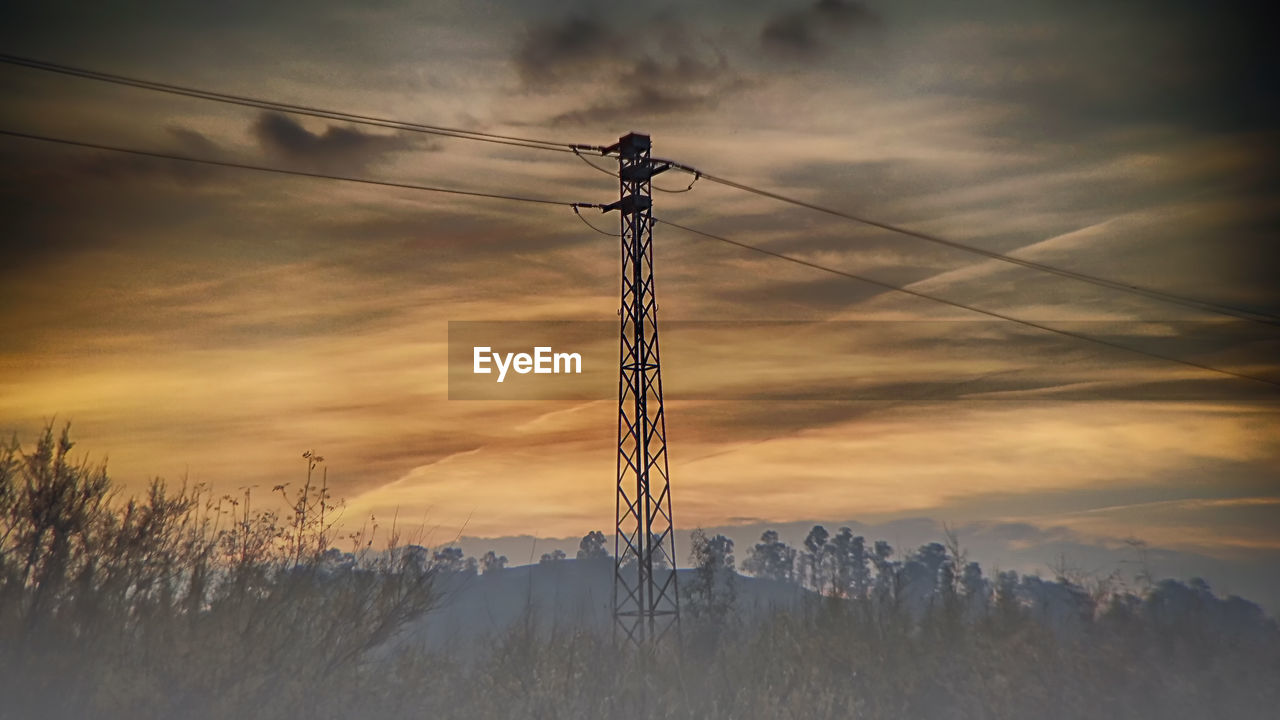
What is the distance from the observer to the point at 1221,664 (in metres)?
44.8

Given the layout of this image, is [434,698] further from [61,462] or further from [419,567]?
[61,462]

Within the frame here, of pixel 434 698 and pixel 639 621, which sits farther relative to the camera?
pixel 639 621

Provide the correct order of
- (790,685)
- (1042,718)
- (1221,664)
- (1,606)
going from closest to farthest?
(1,606) → (790,685) → (1042,718) → (1221,664)

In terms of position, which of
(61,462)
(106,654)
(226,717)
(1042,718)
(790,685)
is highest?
(61,462)

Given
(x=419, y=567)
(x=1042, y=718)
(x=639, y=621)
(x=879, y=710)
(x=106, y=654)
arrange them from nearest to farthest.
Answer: (x=106, y=654)
(x=419, y=567)
(x=639, y=621)
(x=879, y=710)
(x=1042, y=718)

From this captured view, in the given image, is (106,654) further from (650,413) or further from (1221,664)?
(1221,664)

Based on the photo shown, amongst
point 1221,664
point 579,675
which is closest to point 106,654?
point 579,675

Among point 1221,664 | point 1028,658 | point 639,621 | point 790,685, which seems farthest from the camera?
point 1221,664

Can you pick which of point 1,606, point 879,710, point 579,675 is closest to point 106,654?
point 1,606

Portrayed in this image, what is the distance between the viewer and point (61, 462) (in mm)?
16203

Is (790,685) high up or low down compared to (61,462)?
down

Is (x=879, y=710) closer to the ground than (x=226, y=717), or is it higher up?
closer to the ground

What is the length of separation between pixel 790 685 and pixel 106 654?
19.9 metres

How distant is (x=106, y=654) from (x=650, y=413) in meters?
13.1
